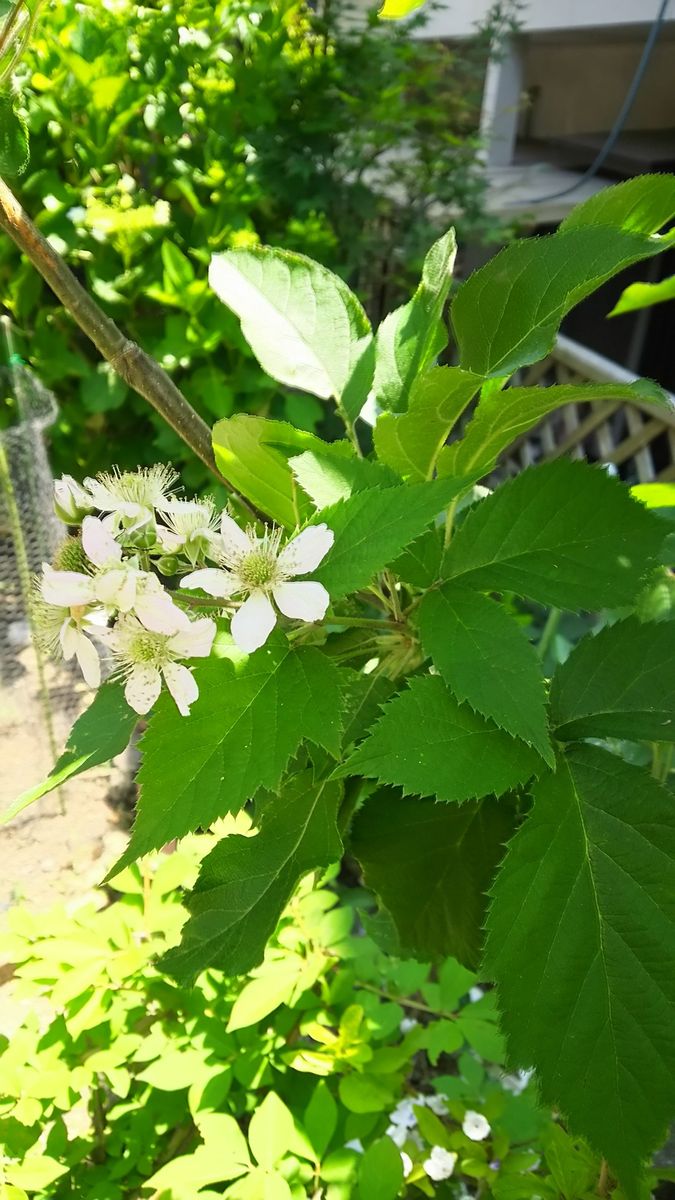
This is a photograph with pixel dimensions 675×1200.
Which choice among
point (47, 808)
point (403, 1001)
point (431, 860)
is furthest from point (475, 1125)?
point (47, 808)

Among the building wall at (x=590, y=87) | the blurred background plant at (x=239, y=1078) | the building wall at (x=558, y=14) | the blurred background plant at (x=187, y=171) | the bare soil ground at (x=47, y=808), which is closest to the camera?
the blurred background plant at (x=239, y=1078)

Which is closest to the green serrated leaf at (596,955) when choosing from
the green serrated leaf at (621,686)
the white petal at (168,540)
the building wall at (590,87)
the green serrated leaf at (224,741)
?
the green serrated leaf at (621,686)

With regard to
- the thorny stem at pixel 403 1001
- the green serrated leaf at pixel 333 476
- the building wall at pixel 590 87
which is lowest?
the thorny stem at pixel 403 1001

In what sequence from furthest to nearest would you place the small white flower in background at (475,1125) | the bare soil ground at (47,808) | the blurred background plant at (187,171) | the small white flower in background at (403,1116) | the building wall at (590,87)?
the building wall at (590,87)
the blurred background plant at (187,171)
the bare soil ground at (47,808)
the small white flower in background at (403,1116)
the small white flower in background at (475,1125)

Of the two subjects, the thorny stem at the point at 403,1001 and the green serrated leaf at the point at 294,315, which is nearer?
the green serrated leaf at the point at 294,315

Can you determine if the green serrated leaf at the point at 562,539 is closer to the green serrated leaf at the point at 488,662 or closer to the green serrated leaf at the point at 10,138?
the green serrated leaf at the point at 488,662

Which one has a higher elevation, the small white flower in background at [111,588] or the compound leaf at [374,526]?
the compound leaf at [374,526]
